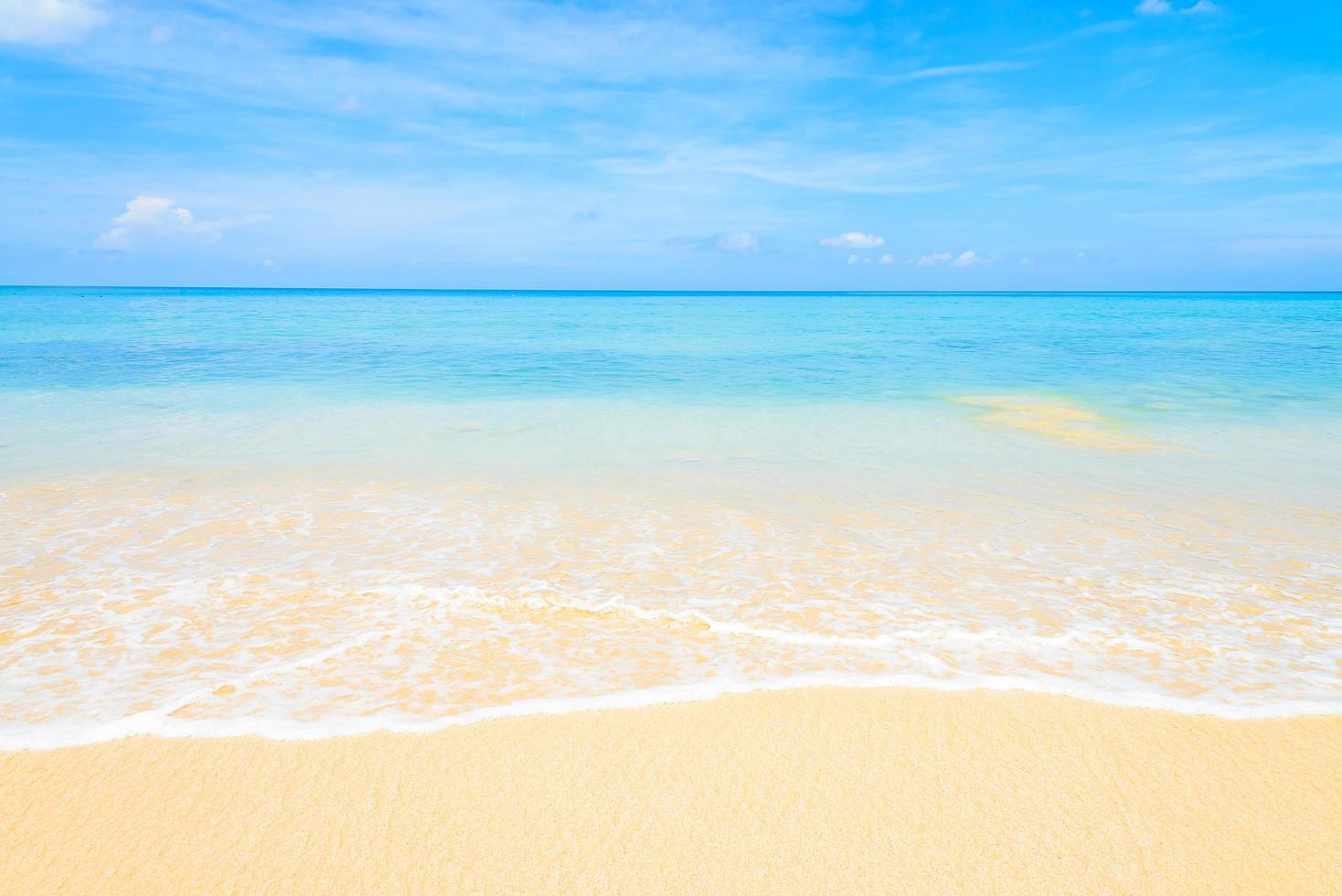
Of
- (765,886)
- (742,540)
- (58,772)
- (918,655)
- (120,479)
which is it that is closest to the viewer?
(765,886)

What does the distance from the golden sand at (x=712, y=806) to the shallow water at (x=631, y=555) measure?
0.95 ft

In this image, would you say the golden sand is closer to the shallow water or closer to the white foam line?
the white foam line

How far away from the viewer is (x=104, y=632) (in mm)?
4656

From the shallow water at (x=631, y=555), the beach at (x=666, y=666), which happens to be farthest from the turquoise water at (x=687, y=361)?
the beach at (x=666, y=666)

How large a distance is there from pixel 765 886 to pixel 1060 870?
3.80ft

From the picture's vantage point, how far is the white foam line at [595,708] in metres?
3.66

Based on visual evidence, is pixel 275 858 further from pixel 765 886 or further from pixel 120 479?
pixel 120 479

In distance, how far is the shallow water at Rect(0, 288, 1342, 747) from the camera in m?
4.22

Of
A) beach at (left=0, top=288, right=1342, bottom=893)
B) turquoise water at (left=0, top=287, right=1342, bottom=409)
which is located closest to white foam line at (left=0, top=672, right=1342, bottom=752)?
beach at (left=0, top=288, right=1342, bottom=893)

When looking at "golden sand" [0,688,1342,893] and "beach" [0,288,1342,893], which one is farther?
"beach" [0,288,1342,893]

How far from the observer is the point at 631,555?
6172mm

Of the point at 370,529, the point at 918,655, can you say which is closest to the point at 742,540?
the point at 918,655

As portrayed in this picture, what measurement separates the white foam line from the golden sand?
0.24 ft

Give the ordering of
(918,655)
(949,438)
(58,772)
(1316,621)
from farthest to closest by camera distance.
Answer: (949,438), (1316,621), (918,655), (58,772)
